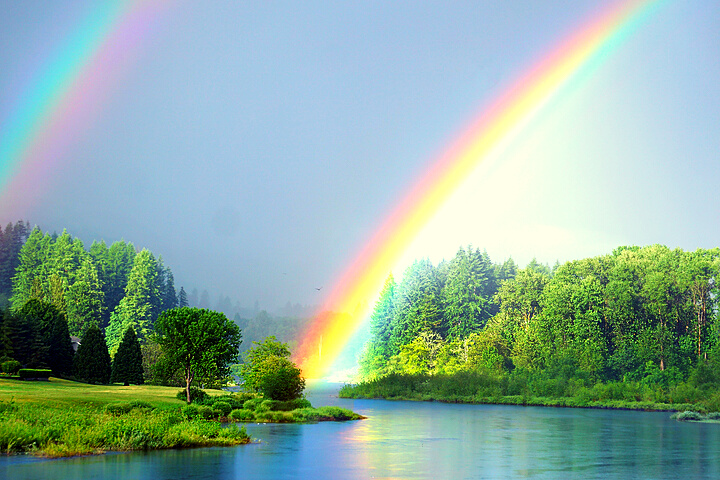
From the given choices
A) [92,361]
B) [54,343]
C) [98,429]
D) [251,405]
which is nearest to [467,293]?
[92,361]

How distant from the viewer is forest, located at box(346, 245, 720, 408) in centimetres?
8181

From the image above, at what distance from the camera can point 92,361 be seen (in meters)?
67.0

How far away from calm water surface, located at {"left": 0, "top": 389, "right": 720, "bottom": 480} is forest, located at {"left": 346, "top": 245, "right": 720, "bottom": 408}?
28.0 metres

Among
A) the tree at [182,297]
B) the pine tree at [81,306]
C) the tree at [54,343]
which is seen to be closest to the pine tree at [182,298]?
the tree at [182,297]

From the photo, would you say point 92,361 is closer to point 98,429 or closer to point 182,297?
point 98,429

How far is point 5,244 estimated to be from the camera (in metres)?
136

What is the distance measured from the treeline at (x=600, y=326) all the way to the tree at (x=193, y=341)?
48.3 meters

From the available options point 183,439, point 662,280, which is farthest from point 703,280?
point 183,439

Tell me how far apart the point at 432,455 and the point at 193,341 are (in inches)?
788

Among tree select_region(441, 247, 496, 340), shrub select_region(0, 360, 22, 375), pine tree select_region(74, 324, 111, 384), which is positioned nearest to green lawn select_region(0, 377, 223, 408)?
shrub select_region(0, 360, 22, 375)

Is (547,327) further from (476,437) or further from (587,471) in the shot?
(587,471)

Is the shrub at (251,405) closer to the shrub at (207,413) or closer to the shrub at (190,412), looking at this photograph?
the shrub at (207,413)

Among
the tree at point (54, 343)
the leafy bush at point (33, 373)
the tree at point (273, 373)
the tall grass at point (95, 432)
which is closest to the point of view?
Answer: the tall grass at point (95, 432)

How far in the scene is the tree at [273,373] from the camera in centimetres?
5281
